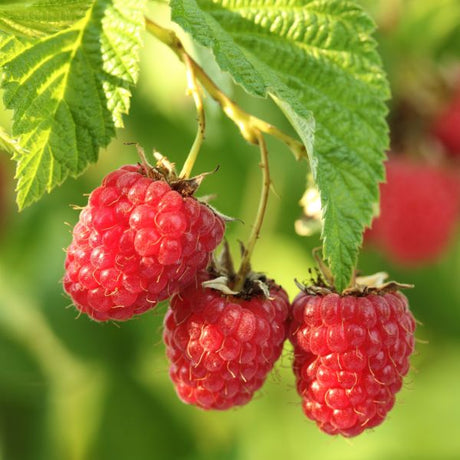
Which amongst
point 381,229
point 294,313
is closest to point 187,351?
point 294,313

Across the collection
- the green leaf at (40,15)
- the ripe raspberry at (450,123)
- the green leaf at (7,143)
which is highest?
the green leaf at (40,15)

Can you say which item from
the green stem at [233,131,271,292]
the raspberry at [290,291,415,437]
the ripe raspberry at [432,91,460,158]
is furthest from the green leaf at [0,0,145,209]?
the ripe raspberry at [432,91,460,158]

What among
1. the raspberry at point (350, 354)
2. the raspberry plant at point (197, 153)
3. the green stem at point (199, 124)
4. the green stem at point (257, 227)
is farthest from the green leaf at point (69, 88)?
the raspberry at point (350, 354)

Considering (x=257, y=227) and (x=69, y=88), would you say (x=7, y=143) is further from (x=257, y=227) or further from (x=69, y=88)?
(x=257, y=227)

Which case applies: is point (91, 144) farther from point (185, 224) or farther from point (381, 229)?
point (381, 229)

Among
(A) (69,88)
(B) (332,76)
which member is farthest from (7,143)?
(B) (332,76)

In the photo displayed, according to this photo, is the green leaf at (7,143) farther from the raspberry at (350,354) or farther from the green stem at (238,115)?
the raspberry at (350,354)
